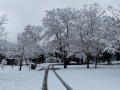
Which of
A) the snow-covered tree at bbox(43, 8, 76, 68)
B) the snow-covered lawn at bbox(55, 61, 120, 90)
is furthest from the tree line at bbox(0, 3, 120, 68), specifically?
the snow-covered lawn at bbox(55, 61, 120, 90)

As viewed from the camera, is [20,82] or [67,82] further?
[20,82]

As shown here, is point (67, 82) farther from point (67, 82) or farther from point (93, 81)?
point (93, 81)

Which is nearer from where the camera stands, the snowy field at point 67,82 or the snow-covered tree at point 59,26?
the snowy field at point 67,82

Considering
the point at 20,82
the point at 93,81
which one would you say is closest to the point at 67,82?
the point at 93,81

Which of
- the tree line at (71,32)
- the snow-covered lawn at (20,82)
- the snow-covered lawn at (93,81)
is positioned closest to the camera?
the snow-covered lawn at (93,81)

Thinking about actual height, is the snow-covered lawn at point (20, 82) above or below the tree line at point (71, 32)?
below

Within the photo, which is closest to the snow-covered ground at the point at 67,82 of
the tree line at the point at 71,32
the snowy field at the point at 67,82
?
the snowy field at the point at 67,82

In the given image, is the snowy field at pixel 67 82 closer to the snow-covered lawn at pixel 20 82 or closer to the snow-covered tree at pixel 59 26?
the snow-covered lawn at pixel 20 82

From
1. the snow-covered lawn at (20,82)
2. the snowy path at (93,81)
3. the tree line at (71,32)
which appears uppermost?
the tree line at (71,32)

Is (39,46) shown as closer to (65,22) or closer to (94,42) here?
(65,22)

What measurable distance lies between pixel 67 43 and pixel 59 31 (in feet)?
10.2

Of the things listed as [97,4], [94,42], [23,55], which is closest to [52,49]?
[23,55]

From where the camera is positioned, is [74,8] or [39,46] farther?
[39,46]

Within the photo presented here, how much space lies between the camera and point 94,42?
3853cm
